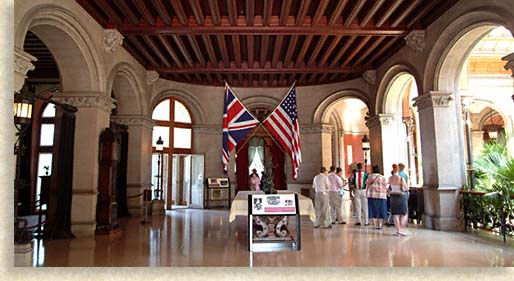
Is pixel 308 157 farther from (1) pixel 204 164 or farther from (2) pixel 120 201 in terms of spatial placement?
(2) pixel 120 201

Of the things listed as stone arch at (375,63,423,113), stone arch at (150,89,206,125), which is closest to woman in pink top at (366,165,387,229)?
stone arch at (375,63,423,113)

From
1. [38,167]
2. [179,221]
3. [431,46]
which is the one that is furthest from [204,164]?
[431,46]

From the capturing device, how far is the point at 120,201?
9.62 m

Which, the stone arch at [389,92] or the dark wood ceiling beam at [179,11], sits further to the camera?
the stone arch at [389,92]

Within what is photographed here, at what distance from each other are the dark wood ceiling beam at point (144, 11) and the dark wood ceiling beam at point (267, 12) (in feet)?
7.81

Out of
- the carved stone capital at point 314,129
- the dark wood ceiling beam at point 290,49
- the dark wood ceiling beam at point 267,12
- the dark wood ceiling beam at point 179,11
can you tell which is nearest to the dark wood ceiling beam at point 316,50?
the dark wood ceiling beam at point 290,49

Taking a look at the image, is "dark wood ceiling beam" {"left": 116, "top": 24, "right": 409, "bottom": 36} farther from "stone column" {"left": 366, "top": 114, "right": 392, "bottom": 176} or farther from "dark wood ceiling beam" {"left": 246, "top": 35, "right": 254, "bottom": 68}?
"stone column" {"left": 366, "top": 114, "right": 392, "bottom": 176}

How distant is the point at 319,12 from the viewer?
6.89 metres

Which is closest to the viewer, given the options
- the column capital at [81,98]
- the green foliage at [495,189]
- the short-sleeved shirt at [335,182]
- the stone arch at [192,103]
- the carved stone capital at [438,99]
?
the green foliage at [495,189]

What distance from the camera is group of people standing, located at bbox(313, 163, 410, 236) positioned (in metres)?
6.69

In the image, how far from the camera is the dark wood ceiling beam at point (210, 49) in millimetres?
8344

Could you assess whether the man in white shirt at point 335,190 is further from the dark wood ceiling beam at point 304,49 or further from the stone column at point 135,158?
the stone column at point 135,158

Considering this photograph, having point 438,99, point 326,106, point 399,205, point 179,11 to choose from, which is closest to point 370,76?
point 326,106

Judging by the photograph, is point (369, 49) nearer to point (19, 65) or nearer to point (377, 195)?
point (377, 195)
